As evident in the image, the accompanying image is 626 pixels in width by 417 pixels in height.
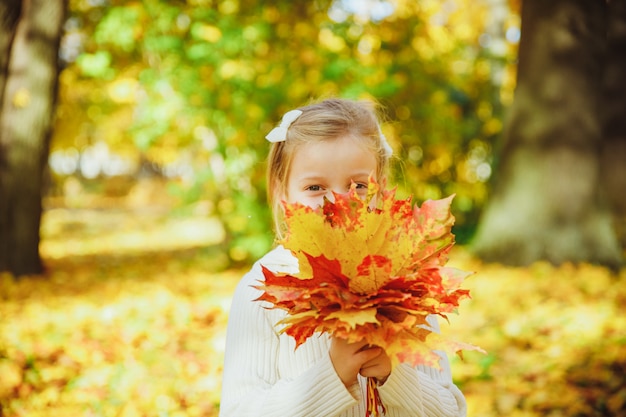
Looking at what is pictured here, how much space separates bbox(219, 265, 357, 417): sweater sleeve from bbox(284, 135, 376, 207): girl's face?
0.30m

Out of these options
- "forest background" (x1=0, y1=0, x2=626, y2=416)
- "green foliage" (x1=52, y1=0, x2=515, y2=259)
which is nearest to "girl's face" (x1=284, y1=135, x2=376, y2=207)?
"forest background" (x1=0, y1=0, x2=626, y2=416)

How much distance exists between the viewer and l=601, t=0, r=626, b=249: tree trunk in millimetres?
8344

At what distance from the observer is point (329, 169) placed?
1.71m

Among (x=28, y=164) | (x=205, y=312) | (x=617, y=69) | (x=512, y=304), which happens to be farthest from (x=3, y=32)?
(x=617, y=69)

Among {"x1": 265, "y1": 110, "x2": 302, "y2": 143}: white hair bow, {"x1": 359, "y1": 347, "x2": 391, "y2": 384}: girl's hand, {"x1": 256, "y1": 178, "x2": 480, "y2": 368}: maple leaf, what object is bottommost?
{"x1": 359, "y1": 347, "x2": 391, "y2": 384}: girl's hand

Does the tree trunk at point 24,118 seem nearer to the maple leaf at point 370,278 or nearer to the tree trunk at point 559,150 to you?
the tree trunk at point 559,150

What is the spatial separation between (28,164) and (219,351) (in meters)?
4.06

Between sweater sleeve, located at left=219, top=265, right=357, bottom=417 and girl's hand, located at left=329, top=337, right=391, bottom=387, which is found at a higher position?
girl's hand, located at left=329, top=337, right=391, bottom=387

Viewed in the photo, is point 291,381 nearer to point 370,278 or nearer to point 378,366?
point 378,366

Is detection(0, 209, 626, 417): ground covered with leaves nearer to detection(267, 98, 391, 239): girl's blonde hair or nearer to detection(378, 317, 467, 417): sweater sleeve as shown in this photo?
detection(378, 317, 467, 417): sweater sleeve

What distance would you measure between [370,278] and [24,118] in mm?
6754

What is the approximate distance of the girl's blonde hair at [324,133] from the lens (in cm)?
180

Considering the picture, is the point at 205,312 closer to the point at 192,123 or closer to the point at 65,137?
the point at 192,123

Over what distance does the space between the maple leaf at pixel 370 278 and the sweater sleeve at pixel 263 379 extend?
25cm
